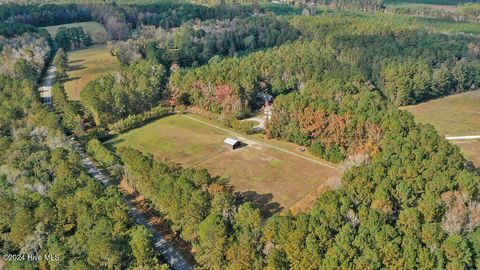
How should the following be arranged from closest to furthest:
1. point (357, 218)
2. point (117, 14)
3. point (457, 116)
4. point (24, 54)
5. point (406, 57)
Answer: point (357, 218), point (457, 116), point (406, 57), point (24, 54), point (117, 14)

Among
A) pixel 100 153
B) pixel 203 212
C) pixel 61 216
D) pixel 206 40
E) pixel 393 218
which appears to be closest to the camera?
pixel 393 218

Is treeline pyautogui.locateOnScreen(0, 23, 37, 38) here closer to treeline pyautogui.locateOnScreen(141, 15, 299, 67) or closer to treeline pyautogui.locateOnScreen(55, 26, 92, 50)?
treeline pyautogui.locateOnScreen(55, 26, 92, 50)

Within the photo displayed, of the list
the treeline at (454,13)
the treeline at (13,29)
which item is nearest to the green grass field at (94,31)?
the treeline at (13,29)

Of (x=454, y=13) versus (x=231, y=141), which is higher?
(x=454, y=13)

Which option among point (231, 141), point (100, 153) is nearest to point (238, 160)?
point (231, 141)

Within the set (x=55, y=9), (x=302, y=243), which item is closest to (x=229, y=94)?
(x=302, y=243)

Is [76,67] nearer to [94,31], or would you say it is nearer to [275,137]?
[94,31]

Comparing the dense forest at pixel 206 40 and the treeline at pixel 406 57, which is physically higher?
the dense forest at pixel 206 40

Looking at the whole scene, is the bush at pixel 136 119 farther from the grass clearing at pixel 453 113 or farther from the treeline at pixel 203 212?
the grass clearing at pixel 453 113
